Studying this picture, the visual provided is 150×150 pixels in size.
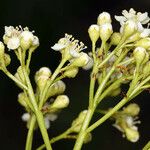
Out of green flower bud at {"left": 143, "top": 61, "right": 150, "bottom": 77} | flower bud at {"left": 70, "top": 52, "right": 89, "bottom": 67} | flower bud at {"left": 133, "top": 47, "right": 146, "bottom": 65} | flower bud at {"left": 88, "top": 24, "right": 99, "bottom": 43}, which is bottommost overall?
green flower bud at {"left": 143, "top": 61, "right": 150, "bottom": 77}

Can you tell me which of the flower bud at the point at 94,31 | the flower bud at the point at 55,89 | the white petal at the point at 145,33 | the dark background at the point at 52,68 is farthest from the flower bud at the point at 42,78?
the dark background at the point at 52,68

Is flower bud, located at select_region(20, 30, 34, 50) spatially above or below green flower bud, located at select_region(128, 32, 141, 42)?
above

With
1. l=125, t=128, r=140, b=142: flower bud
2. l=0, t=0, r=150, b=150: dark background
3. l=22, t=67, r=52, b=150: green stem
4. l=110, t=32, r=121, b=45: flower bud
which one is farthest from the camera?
l=0, t=0, r=150, b=150: dark background

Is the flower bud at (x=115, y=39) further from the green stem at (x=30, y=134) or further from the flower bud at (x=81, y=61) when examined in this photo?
the green stem at (x=30, y=134)

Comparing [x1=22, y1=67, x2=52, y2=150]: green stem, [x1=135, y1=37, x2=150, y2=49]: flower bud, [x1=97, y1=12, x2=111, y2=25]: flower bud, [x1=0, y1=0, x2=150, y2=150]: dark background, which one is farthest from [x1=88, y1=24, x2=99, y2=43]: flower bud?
[x1=0, y1=0, x2=150, y2=150]: dark background

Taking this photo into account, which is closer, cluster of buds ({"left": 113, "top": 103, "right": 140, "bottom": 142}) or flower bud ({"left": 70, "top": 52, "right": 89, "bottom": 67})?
flower bud ({"left": 70, "top": 52, "right": 89, "bottom": 67})

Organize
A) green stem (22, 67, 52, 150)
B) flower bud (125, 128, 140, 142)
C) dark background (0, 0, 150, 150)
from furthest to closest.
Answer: dark background (0, 0, 150, 150) < flower bud (125, 128, 140, 142) < green stem (22, 67, 52, 150)

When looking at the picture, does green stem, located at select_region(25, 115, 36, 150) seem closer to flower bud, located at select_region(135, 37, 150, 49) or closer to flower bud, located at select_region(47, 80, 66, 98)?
flower bud, located at select_region(47, 80, 66, 98)
